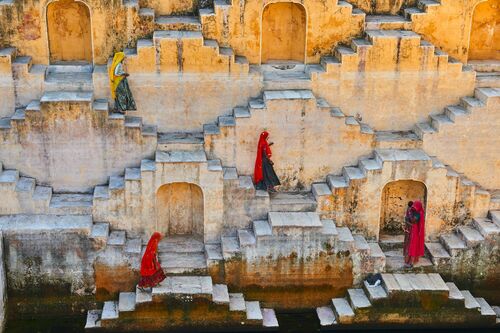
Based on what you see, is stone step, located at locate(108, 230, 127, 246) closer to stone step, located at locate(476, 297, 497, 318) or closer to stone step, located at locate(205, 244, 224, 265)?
stone step, located at locate(205, 244, 224, 265)

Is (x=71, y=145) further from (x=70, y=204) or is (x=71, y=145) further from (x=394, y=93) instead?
(x=394, y=93)

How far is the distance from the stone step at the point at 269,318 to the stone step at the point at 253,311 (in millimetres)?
167

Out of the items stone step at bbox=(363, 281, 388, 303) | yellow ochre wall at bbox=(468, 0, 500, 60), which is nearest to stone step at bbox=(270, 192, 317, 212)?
stone step at bbox=(363, 281, 388, 303)

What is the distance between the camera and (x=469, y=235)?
61.7 feet

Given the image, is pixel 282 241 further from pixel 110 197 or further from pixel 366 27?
pixel 366 27

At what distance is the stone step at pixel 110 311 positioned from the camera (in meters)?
17.5

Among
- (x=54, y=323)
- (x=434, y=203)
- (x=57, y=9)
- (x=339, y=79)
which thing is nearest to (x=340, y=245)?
(x=434, y=203)

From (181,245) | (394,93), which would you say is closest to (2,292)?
(181,245)

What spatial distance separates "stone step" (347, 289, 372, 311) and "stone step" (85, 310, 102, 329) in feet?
17.6

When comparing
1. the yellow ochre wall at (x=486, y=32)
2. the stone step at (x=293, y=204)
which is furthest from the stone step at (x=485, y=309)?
the yellow ochre wall at (x=486, y=32)

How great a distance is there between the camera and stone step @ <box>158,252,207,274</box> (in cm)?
1812

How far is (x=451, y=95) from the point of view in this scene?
759 inches

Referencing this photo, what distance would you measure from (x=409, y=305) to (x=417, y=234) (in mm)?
1547

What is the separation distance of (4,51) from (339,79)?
7.33 metres
